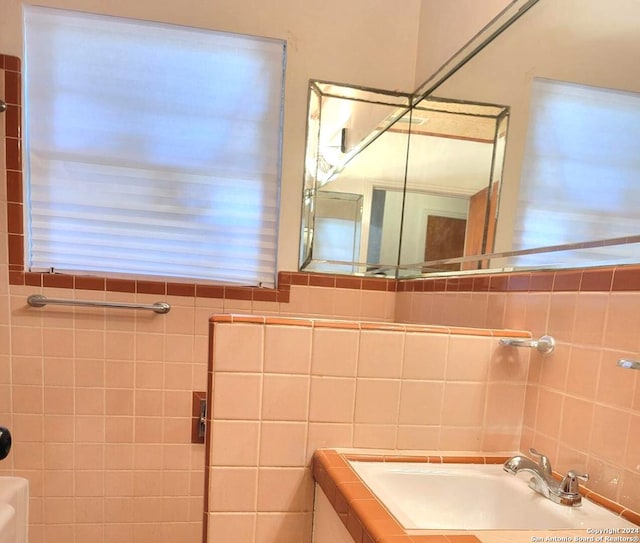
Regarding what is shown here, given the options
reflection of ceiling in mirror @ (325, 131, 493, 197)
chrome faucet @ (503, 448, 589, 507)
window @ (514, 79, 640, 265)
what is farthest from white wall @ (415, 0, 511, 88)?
chrome faucet @ (503, 448, 589, 507)

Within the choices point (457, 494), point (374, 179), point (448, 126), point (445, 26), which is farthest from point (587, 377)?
point (445, 26)

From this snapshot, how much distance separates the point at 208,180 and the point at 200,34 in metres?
0.55

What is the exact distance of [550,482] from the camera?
2.23ft

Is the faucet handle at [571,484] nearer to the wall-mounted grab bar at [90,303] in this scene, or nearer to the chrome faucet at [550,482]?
the chrome faucet at [550,482]

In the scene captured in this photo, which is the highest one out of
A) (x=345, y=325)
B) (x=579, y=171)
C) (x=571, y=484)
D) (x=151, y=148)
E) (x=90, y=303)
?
Result: (x=151, y=148)

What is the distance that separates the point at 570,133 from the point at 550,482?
74cm

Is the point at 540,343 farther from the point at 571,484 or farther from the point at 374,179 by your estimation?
the point at 374,179

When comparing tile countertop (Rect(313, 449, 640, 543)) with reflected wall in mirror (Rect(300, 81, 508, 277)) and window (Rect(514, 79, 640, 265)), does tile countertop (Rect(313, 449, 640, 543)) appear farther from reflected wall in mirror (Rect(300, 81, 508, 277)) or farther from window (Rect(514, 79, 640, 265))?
reflected wall in mirror (Rect(300, 81, 508, 277))

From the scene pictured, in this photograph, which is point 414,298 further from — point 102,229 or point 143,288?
point 102,229

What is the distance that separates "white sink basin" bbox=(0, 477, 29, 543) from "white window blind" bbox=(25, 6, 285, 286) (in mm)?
808

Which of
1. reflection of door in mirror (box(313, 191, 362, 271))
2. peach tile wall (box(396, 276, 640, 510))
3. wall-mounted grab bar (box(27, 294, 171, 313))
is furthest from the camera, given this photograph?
reflection of door in mirror (box(313, 191, 362, 271))

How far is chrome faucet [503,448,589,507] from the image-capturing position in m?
0.65

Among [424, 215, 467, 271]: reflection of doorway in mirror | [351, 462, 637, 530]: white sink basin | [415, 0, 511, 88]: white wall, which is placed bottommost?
[351, 462, 637, 530]: white sink basin

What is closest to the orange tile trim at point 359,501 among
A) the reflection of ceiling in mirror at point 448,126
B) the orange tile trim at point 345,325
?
the orange tile trim at point 345,325
